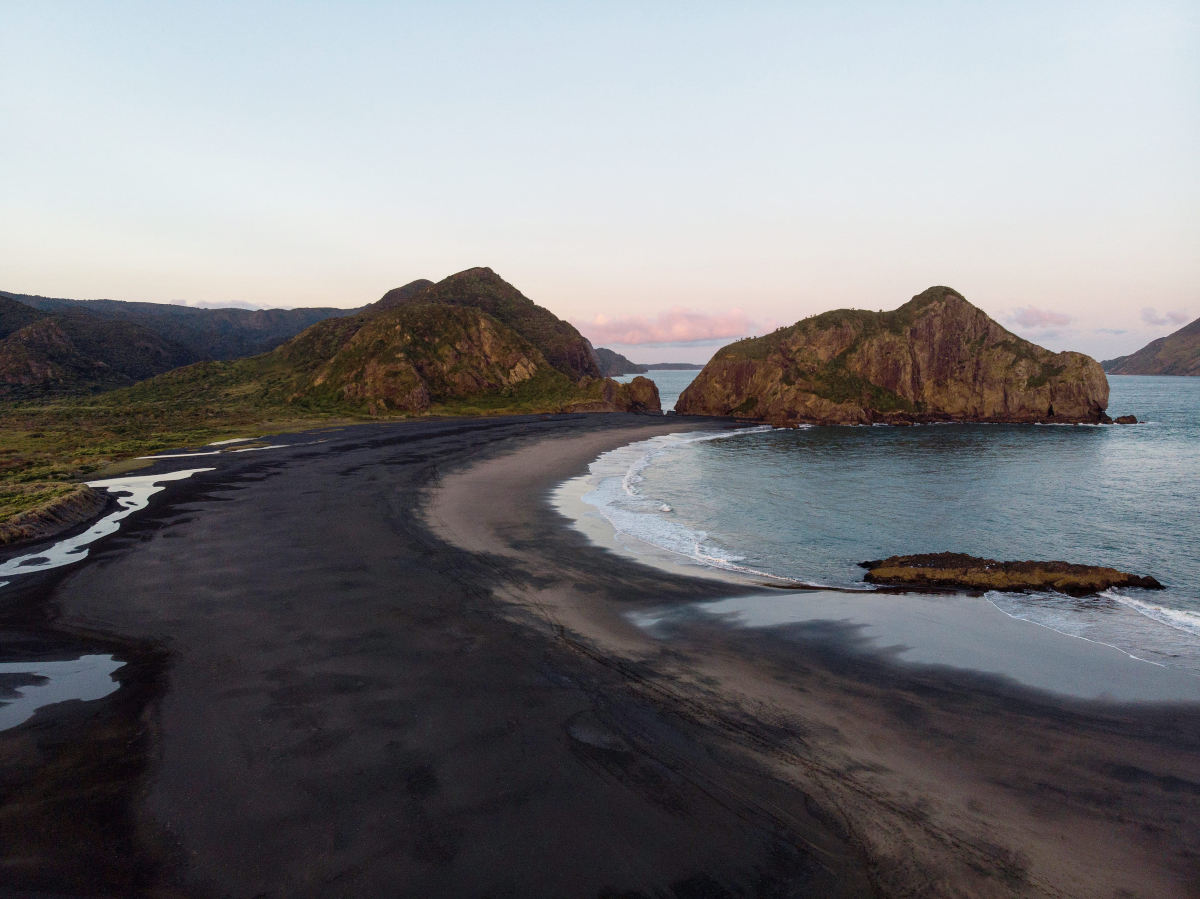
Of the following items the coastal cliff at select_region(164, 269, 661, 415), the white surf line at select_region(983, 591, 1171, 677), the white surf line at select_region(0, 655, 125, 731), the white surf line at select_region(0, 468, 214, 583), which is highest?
the coastal cliff at select_region(164, 269, 661, 415)

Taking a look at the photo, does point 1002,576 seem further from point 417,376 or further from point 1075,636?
point 417,376

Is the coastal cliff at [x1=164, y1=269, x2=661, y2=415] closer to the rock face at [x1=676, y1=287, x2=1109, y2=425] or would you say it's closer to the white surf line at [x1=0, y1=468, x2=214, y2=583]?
the rock face at [x1=676, y1=287, x2=1109, y2=425]

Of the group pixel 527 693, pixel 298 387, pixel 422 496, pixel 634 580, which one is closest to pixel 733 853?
pixel 527 693

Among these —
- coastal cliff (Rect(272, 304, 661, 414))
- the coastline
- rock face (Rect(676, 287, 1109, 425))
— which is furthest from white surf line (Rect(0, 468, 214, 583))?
rock face (Rect(676, 287, 1109, 425))

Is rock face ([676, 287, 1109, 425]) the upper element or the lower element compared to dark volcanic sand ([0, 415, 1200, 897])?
upper

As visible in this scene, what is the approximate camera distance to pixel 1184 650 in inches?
704

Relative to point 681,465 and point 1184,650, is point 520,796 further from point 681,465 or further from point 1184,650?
point 681,465

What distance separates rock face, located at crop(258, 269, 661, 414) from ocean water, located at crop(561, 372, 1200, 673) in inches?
2944

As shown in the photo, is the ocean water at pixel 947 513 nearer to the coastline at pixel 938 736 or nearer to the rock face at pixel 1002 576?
the rock face at pixel 1002 576

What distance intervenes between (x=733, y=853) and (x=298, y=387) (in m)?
156

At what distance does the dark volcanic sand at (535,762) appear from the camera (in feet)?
29.8

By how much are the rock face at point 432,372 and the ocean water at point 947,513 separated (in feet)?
245

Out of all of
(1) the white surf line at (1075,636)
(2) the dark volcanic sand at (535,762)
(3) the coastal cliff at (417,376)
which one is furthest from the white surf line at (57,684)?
(3) the coastal cliff at (417,376)

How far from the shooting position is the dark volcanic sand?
29.8 ft
